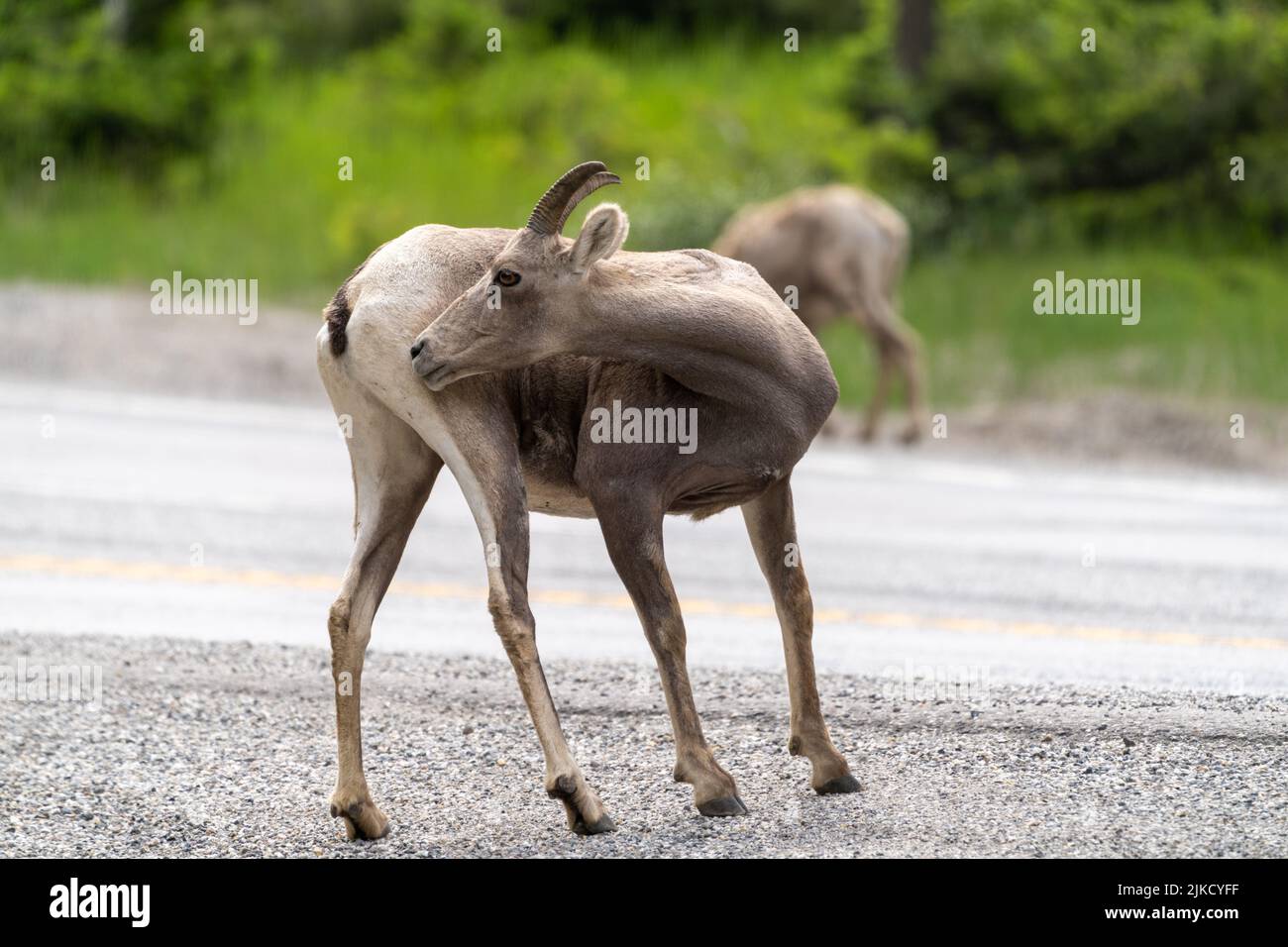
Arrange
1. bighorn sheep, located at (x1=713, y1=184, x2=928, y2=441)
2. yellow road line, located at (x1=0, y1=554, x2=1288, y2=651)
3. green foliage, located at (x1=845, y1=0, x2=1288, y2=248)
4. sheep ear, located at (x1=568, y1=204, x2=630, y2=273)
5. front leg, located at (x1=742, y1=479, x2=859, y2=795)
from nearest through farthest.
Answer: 1. sheep ear, located at (x1=568, y1=204, x2=630, y2=273)
2. front leg, located at (x1=742, y1=479, x2=859, y2=795)
3. yellow road line, located at (x1=0, y1=554, x2=1288, y2=651)
4. bighorn sheep, located at (x1=713, y1=184, x2=928, y2=441)
5. green foliage, located at (x1=845, y1=0, x2=1288, y2=248)

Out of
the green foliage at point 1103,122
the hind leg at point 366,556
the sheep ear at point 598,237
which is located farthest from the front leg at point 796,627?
the green foliage at point 1103,122

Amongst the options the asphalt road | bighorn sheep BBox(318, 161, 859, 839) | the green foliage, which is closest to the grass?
the green foliage

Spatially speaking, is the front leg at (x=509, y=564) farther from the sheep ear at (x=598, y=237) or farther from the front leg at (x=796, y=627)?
the front leg at (x=796, y=627)

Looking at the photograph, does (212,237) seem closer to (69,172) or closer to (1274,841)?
(69,172)

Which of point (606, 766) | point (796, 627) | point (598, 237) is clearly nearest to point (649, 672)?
point (606, 766)

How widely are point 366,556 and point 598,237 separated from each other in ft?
4.20

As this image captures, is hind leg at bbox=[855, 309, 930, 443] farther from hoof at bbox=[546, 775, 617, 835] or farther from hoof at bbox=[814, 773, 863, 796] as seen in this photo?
hoof at bbox=[546, 775, 617, 835]

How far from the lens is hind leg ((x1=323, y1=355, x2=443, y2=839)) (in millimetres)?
5684

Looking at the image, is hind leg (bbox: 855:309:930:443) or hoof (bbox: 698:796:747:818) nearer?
hoof (bbox: 698:796:747:818)

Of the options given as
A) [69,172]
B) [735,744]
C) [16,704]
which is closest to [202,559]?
[16,704]

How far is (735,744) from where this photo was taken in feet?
21.7

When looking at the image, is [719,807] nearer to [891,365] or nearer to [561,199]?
[561,199]

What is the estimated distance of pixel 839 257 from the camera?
16.0m

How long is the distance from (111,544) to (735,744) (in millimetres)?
5090
